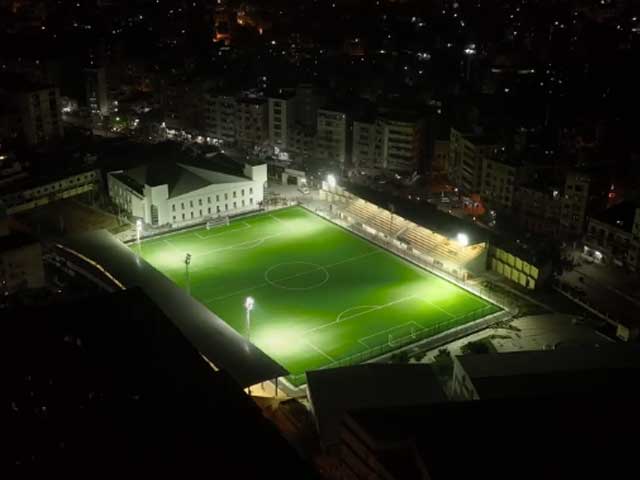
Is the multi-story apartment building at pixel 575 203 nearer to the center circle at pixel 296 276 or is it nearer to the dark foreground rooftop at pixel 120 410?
the center circle at pixel 296 276

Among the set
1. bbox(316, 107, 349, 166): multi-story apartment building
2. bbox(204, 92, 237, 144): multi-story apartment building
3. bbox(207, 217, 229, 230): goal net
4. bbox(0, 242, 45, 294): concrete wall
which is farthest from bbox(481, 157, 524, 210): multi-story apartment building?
bbox(0, 242, 45, 294): concrete wall

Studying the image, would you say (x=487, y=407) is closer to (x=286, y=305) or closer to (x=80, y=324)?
(x=80, y=324)

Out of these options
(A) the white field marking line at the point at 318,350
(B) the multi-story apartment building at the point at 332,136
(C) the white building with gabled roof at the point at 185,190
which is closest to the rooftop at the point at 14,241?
(C) the white building with gabled roof at the point at 185,190

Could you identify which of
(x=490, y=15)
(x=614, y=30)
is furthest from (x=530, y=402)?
(x=490, y=15)

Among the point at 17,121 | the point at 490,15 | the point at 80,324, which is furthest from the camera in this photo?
the point at 490,15

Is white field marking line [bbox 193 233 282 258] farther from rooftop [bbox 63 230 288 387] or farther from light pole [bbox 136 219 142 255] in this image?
rooftop [bbox 63 230 288 387]

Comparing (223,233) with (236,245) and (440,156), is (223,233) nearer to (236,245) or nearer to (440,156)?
(236,245)
